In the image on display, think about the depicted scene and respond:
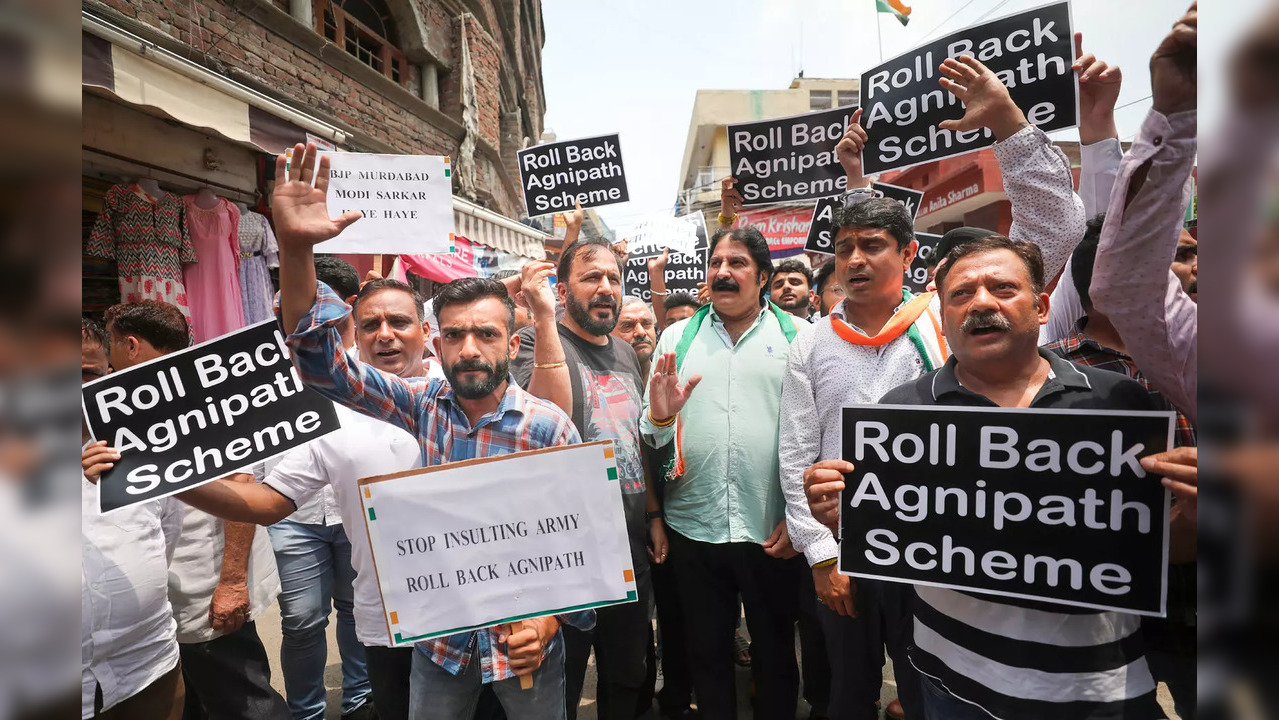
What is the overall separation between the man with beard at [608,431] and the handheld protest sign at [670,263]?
3400 millimetres

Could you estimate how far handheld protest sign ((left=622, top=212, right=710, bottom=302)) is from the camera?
6.43 metres

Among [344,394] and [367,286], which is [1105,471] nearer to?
[344,394]

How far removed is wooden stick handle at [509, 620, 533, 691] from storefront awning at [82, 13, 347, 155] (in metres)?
3.61

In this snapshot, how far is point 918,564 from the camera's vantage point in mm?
1595

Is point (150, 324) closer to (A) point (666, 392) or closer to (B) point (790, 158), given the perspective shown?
(A) point (666, 392)

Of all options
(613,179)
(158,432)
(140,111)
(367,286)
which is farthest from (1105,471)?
(140,111)

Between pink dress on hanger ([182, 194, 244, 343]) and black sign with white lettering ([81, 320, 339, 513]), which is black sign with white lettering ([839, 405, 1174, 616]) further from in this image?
pink dress on hanger ([182, 194, 244, 343])

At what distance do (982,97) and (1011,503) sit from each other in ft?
4.03

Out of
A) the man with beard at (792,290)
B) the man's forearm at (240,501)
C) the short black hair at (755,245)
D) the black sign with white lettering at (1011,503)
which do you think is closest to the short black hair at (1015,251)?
the black sign with white lettering at (1011,503)

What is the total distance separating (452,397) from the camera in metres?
2.06

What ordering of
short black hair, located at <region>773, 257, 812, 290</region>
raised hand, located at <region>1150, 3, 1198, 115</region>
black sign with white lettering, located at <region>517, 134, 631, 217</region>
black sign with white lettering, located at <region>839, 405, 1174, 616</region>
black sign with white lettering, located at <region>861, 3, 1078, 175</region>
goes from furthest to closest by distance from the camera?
short black hair, located at <region>773, 257, 812, 290</region>
black sign with white lettering, located at <region>517, 134, 631, 217</region>
black sign with white lettering, located at <region>861, 3, 1078, 175</region>
black sign with white lettering, located at <region>839, 405, 1174, 616</region>
raised hand, located at <region>1150, 3, 1198, 115</region>

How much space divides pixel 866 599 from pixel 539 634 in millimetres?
1174

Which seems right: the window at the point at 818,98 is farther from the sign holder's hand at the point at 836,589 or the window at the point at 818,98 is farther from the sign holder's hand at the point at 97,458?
the sign holder's hand at the point at 97,458

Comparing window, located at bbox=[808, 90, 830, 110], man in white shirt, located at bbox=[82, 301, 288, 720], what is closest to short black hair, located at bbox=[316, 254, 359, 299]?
man in white shirt, located at bbox=[82, 301, 288, 720]
